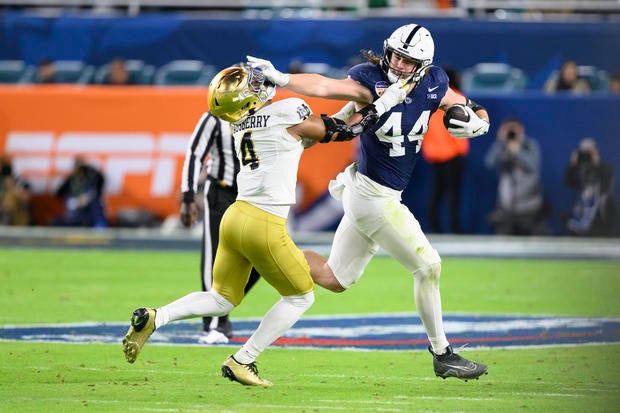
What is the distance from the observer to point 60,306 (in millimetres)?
10562

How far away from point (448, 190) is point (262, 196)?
953 cm

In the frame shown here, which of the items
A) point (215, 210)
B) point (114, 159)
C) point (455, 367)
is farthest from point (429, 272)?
point (114, 159)

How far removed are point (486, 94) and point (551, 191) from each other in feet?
4.97

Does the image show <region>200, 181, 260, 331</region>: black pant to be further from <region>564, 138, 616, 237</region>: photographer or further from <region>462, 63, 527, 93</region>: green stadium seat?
<region>462, 63, 527, 93</region>: green stadium seat

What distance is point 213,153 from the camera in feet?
29.5

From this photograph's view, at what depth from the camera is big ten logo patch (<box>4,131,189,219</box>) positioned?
54.6ft

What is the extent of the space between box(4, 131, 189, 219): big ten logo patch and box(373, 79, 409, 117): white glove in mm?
9635

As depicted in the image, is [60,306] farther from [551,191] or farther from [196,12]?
[196,12]

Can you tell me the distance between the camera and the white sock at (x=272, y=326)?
6820 millimetres

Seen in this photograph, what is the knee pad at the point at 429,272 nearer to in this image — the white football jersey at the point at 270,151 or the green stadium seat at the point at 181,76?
the white football jersey at the point at 270,151

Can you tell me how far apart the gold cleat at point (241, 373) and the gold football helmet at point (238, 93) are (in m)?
1.33

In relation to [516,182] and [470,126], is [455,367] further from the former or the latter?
[516,182]

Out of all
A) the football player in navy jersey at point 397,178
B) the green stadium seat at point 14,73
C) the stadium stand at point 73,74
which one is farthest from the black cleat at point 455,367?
the green stadium seat at point 14,73

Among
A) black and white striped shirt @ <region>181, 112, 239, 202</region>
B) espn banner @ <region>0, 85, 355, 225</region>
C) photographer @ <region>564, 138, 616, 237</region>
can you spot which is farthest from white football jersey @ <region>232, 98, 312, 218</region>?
photographer @ <region>564, 138, 616, 237</region>
